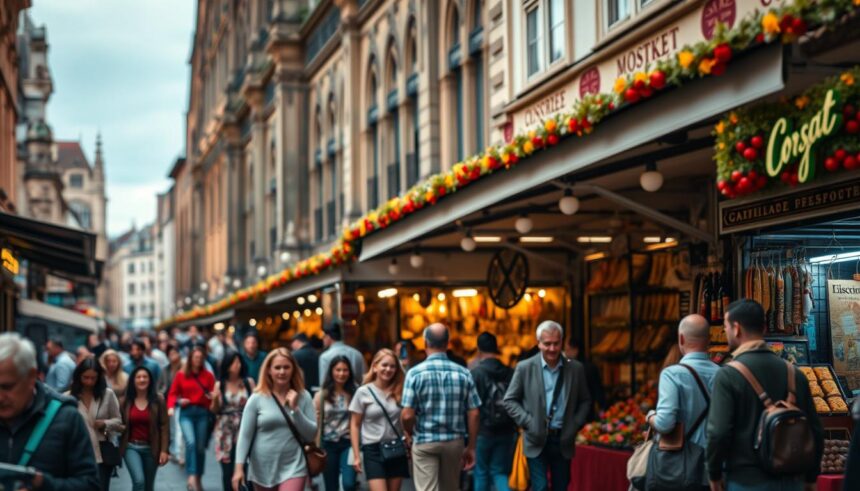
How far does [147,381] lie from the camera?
13672 mm

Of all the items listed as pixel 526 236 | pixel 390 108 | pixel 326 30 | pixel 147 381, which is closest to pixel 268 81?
pixel 326 30

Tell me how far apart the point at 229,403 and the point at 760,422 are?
8.47 m

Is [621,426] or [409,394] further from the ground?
[409,394]

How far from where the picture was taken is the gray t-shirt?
12.4 m

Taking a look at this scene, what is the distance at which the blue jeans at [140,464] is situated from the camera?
13.6m

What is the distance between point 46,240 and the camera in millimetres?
25031

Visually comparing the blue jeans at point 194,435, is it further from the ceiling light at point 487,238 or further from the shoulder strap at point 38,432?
the shoulder strap at point 38,432

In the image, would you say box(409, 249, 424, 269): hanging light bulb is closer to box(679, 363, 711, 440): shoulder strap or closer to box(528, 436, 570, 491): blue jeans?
box(528, 436, 570, 491): blue jeans

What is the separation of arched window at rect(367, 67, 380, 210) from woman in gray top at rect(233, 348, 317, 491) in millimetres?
21589

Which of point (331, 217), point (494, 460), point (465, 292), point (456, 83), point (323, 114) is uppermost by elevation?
point (323, 114)

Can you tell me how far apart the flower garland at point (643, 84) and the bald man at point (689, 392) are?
1782 mm

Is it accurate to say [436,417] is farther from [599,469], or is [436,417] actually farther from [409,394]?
[599,469]

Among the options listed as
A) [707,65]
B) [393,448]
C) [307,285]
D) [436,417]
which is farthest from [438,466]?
[307,285]

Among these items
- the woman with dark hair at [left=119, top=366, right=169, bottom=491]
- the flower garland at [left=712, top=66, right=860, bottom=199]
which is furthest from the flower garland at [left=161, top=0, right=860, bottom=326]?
the woman with dark hair at [left=119, top=366, right=169, bottom=491]
